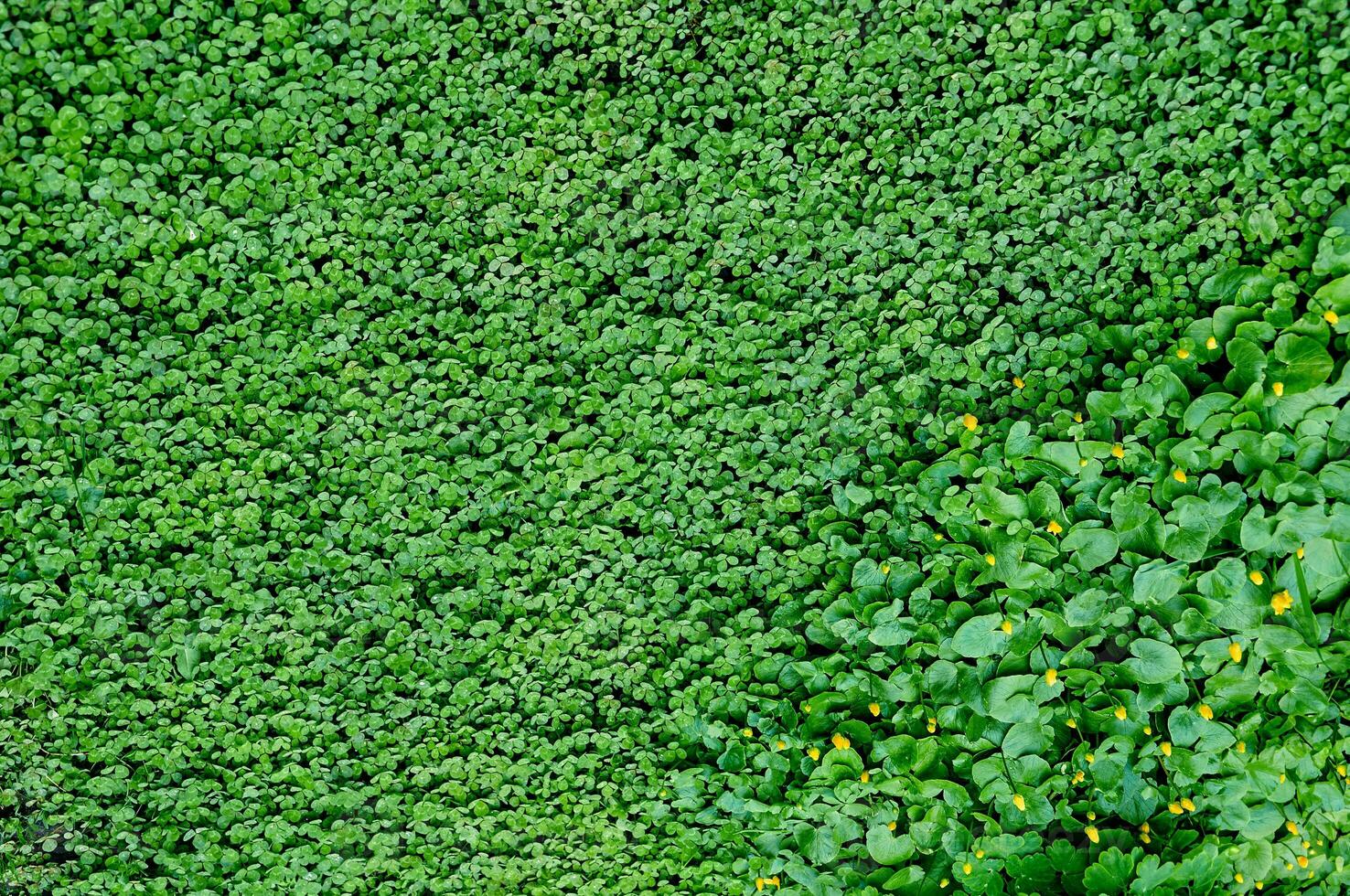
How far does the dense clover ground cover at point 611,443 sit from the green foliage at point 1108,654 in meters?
0.02

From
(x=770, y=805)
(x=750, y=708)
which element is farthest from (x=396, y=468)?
(x=770, y=805)

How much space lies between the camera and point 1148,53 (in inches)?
78.9

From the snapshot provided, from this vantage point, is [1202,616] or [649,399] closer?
[1202,616]

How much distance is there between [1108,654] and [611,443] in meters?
1.33

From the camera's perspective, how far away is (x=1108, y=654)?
6.87 ft

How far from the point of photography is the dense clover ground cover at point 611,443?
2.00 meters

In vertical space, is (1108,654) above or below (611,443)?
below

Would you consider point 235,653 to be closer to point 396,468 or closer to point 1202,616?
point 396,468

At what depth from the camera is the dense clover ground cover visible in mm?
2000

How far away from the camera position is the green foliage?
192 centimetres

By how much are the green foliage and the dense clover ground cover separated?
0.02 m

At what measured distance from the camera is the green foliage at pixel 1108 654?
1921 millimetres

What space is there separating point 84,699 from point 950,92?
2.55m

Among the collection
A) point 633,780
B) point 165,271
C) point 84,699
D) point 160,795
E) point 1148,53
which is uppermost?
point 165,271
